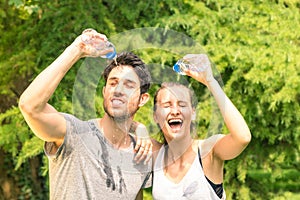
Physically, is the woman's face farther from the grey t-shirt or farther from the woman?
the grey t-shirt

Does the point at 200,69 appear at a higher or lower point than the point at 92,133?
higher

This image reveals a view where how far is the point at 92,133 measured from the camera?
2.83 meters

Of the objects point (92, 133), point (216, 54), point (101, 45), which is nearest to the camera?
point (101, 45)

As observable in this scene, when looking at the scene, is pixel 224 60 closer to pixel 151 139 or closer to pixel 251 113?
pixel 251 113

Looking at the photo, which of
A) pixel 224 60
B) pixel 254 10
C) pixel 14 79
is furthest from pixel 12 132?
pixel 254 10

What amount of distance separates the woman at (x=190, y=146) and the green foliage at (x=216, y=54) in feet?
7.88

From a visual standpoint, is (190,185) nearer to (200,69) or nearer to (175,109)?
(175,109)

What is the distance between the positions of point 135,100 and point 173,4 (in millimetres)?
3277

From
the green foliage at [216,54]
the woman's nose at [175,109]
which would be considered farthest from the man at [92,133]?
the green foliage at [216,54]

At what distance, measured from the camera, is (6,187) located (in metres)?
6.92

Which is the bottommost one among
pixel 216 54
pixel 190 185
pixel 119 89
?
pixel 190 185

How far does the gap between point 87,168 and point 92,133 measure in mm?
164

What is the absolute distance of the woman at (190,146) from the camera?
2.81 metres

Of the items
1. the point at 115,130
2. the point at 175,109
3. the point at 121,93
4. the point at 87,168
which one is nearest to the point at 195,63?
the point at 175,109
